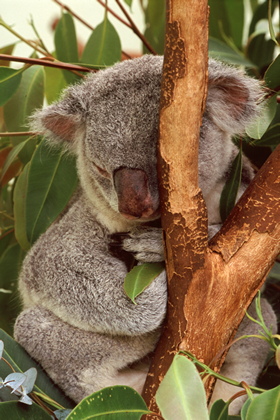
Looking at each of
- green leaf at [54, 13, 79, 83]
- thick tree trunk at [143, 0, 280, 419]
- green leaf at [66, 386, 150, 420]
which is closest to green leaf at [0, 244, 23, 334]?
green leaf at [54, 13, 79, 83]

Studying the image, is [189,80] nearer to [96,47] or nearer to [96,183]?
[96,183]

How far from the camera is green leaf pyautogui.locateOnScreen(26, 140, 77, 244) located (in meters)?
2.00

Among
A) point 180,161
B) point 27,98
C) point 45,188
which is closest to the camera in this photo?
point 180,161

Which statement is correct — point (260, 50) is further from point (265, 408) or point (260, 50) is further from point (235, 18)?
point (265, 408)

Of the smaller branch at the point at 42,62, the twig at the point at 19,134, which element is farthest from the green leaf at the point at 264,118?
the twig at the point at 19,134

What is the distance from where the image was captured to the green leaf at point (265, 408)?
1071mm

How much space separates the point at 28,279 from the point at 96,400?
0.82 m

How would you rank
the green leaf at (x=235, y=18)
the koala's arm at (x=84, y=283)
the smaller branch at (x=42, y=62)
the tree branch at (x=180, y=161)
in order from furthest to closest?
the green leaf at (x=235, y=18) < the smaller branch at (x=42, y=62) < the koala's arm at (x=84, y=283) < the tree branch at (x=180, y=161)

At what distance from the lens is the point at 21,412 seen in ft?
4.57

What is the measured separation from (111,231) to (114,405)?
28.1 inches

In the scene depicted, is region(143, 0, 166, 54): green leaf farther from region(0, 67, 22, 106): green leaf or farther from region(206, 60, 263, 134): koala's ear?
region(206, 60, 263, 134): koala's ear

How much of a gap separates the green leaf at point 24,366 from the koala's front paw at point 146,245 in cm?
45

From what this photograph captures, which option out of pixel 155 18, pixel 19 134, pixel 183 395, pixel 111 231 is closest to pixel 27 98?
pixel 19 134

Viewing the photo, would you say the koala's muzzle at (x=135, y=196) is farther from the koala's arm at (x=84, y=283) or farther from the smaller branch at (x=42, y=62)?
the smaller branch at (x=42, y=62)
